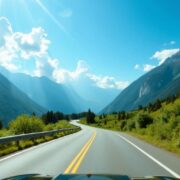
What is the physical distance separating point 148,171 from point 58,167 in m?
3.11

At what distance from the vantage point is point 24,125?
41156 mm

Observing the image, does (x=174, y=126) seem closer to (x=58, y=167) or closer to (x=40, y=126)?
(x=58, y=167)

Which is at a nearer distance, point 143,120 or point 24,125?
point 24,125

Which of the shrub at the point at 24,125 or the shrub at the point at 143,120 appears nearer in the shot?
the shrub at the point at 24,125

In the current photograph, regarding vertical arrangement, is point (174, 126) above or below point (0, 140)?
above

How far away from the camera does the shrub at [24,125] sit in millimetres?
40000

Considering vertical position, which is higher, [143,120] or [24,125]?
[143,120]

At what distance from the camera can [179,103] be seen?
45.5m

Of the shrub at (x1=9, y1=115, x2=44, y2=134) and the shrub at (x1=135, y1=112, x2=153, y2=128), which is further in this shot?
the shrub at (x1=135, y1=112, x2=153, y2=128)

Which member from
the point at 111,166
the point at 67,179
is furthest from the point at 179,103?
the point at 67,179

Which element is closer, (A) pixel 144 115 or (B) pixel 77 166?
(B) pixel 77 166

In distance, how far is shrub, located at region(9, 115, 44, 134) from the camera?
40000mm

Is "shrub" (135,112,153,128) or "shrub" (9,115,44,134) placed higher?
"shrub" (135,112,153,128)

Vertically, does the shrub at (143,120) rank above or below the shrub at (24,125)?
above
